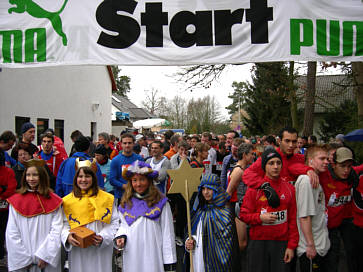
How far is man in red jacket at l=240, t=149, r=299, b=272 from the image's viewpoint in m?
3.87

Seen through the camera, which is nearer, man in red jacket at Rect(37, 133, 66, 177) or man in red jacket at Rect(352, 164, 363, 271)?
man in red jacket at Rect(352, 164, 363, 271)

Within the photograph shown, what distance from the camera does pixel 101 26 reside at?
4367 mm

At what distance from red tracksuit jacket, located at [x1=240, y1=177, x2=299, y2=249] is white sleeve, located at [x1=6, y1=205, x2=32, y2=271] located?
2.44 metres

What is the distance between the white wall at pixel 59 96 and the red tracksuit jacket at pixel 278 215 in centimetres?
988

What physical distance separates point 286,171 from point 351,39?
1.81 m

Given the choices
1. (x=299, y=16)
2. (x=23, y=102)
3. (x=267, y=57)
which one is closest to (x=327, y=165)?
(x=267, y=57)

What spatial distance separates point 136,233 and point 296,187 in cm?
190

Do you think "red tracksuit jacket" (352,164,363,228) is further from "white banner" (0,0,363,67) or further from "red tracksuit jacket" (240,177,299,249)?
"white banner" (0,0,363,67)

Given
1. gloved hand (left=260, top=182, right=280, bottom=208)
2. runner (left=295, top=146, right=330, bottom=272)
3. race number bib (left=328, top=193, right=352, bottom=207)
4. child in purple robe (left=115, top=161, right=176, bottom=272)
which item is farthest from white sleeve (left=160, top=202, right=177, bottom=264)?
race number bib (left=328, top=193, right=352, bottom=207)

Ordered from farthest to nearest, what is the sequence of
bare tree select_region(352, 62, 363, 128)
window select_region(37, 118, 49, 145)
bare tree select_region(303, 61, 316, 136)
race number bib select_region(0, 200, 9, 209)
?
window select_region(37, 118, 49, 145)
bare tree select_region(303, 61, 316, 136)
bare tree select_region(352, 62, 363, 128)
race number bib select_region(0, 200, 9, 209)

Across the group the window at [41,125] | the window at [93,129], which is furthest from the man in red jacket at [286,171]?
the window at [93,129]

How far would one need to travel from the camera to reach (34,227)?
389 centimetres

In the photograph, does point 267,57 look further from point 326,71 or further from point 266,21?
point 326,71

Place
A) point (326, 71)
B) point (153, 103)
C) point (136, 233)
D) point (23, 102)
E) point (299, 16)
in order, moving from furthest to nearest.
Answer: point (153, 103) → point (23, 102) → point (326, 71) → point (299, 16) → point (136, 233)
